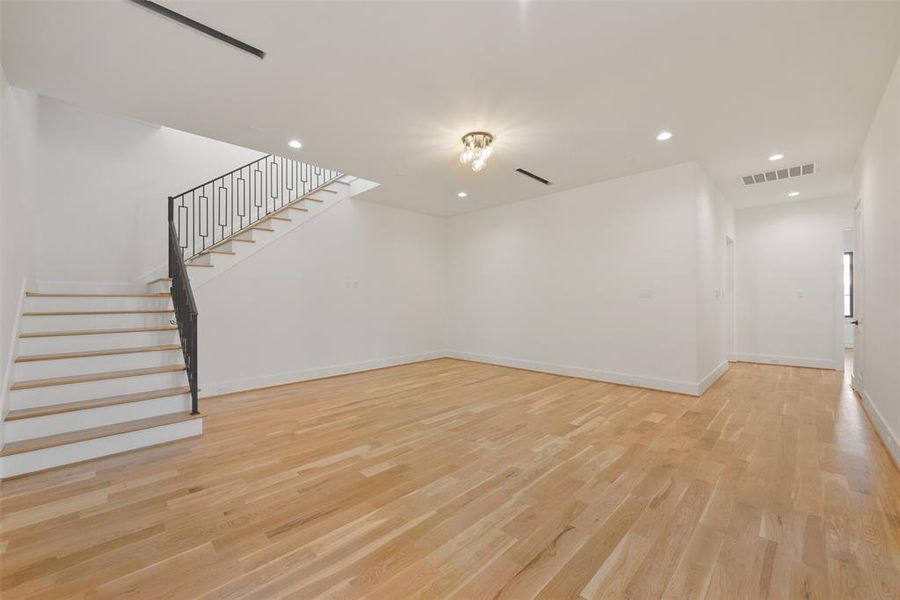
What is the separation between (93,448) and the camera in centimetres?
273

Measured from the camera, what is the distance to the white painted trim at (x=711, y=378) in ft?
14.7

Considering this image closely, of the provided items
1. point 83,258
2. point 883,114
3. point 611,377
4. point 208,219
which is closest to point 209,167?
point 208,219

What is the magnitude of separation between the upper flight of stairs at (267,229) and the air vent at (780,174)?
17.9 ft

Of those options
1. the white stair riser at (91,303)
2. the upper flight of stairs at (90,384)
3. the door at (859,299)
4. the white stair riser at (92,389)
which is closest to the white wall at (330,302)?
the white stair riser at (91,303)

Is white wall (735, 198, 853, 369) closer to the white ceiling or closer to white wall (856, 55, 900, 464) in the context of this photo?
white wall (856, 55, 900, 464)

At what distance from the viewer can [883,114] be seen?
3002mm

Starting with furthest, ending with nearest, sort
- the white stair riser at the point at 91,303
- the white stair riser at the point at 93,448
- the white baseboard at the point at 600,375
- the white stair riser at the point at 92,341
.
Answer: the white baseboard at the point at 600,375 < the white stair riser at the point at 91,303 < the white stair riser at the point at 92,341 < the white stair riser at the point at 93,448

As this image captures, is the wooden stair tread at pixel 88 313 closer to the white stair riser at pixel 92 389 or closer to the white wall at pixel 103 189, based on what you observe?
the white stair riser at pixel 92 389

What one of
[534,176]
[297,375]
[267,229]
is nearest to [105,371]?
[297,375]

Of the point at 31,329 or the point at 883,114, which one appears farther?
the point at 31,329

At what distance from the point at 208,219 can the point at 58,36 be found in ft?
12.1

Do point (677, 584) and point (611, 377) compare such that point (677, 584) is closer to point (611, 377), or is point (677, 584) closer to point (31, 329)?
point (611, 377)

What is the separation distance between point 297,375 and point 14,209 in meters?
3.27

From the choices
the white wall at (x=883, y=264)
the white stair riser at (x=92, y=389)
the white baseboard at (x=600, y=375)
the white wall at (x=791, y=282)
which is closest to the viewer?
the white wall at (x=883, y=264)
